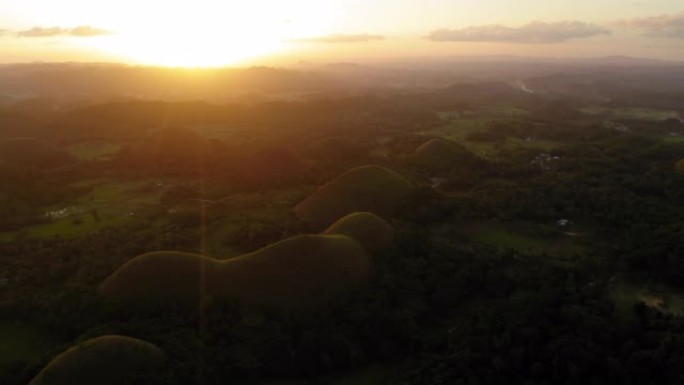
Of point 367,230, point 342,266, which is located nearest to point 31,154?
point 367,230

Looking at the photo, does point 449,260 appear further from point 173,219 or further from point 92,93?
point 92,93

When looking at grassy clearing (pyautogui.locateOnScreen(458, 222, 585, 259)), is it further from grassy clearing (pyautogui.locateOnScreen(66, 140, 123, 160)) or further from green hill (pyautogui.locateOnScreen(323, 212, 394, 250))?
grassy clearing (pyautogui.locateOnScreen(66, 140, 123, 160))

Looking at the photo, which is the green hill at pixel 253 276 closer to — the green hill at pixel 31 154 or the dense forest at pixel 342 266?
the dense forest at pixel 342 266

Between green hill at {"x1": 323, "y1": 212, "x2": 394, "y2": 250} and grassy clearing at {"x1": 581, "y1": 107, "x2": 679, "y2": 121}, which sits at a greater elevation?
green hill at {"x1": 323, "y1": 212, "x2": 394, "y2": 250}

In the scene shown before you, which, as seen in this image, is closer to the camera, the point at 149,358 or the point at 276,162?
the point at 149,358

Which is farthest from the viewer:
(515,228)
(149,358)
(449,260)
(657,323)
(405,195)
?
(405,195)

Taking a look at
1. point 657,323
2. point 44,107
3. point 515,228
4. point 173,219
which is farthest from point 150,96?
point 657,323

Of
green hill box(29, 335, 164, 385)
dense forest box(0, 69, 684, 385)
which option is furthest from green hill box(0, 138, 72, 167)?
green hill box(29, 335, 164, 385)
